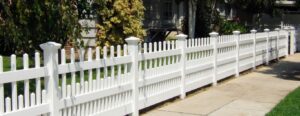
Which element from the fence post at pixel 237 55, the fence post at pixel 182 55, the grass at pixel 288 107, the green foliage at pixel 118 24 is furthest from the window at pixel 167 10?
the fence post at pixel 182 55

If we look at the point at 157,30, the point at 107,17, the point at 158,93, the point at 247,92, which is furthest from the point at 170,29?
the point at 158,93

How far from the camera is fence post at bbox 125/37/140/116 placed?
715 centimetres

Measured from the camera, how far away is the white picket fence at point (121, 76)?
5.07 metres

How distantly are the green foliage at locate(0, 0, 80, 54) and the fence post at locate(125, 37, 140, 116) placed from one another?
54.1 inches

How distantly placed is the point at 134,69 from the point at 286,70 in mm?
8263

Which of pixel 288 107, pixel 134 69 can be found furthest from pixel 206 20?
pixel 134 69

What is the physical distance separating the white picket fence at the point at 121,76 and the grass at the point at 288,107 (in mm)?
1766

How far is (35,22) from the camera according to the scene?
17.8 ft

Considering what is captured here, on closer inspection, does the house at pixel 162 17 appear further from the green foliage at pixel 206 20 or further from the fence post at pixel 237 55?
the fence post at pixel 237 55

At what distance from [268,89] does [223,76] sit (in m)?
1.33

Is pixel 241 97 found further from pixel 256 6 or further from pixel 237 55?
pixel 256 6

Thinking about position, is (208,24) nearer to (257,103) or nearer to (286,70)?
(286,70)

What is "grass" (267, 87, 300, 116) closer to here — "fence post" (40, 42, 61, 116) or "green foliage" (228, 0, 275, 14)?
"fence post" (40, 42, 61, 116)

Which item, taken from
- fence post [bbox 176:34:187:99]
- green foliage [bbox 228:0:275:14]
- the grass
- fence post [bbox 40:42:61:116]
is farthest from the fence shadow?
green foliage [bbox 228:0:275:14]
